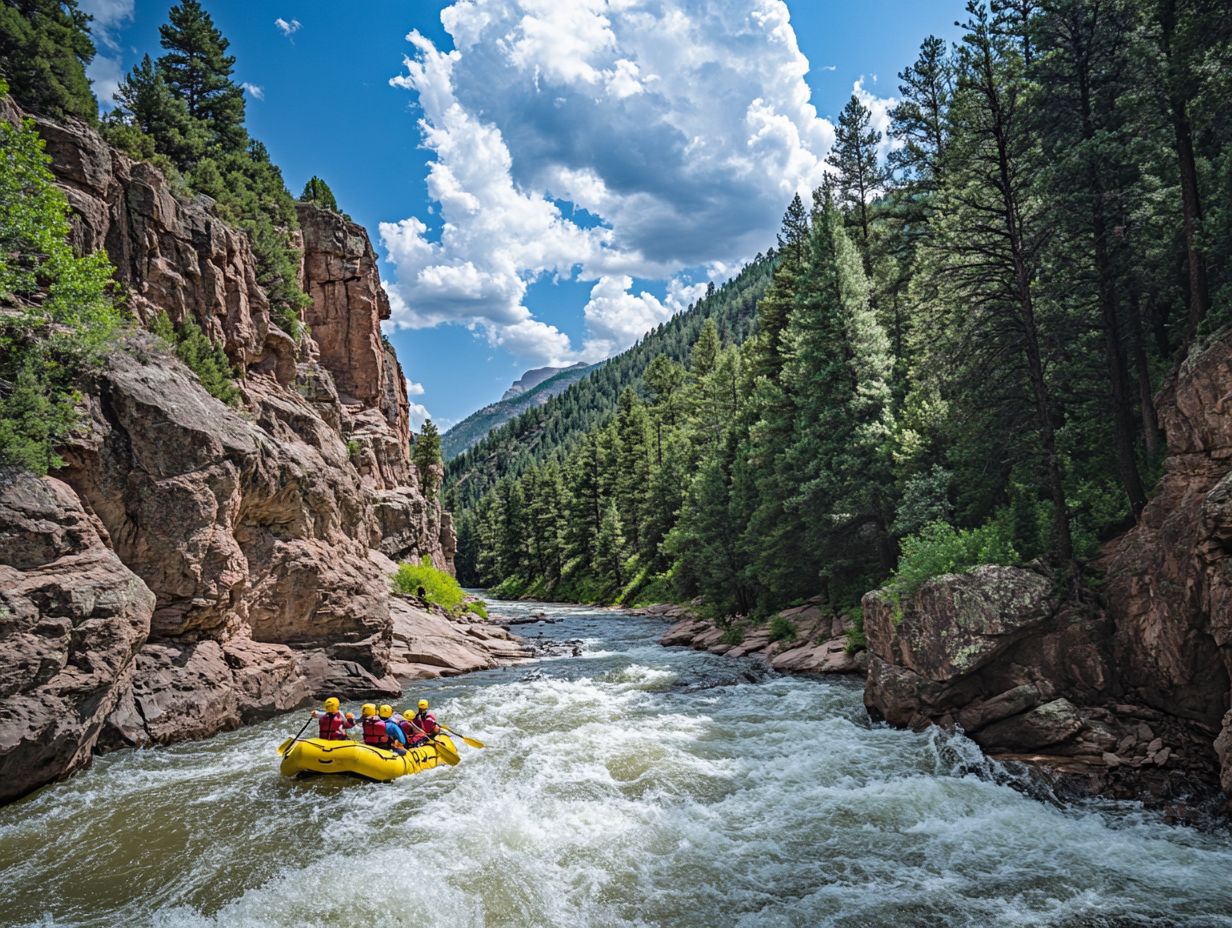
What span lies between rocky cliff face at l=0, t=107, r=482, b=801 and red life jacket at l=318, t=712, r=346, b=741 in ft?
11.8

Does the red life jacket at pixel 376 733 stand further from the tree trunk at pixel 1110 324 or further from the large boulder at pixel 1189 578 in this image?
the tree trunk at pixel 1110 324

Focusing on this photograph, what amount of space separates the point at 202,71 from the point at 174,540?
2652cm

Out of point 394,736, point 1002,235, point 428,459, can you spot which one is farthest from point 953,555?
point 428,459

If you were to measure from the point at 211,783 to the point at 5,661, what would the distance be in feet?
12.6

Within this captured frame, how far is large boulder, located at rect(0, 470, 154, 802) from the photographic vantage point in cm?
1034

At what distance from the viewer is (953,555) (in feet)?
47.3

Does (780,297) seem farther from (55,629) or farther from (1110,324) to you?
(55,629)

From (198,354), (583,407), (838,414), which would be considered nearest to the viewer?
(198,354)

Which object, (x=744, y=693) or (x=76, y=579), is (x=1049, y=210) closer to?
(x=744, y=693)

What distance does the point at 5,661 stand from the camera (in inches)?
399

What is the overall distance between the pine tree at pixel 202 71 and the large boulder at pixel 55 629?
24.1 meters

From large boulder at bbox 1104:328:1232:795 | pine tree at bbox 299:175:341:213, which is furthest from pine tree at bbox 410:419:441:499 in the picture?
large boulder at bbox 1104:328:1232:795

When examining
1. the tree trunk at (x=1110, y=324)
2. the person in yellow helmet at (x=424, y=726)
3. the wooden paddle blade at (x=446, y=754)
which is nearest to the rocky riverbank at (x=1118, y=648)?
the tree trunk at (x=1110, y=324)

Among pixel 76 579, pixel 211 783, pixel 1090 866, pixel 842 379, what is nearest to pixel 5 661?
pixel 76 579
